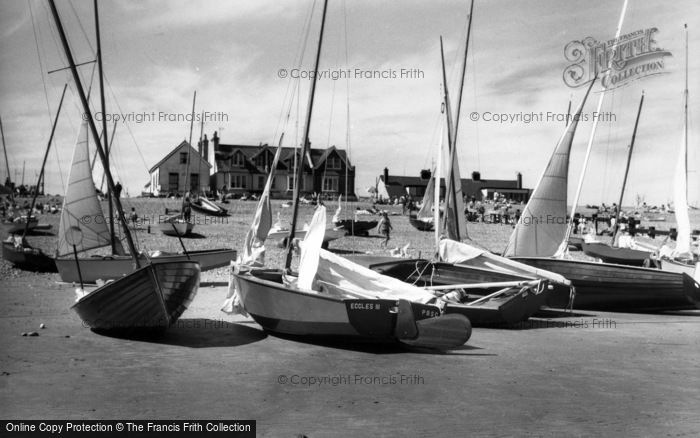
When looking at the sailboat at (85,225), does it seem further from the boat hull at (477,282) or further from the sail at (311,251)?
the sail at (311,251)

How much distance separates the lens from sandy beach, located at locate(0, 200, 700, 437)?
26.2ft

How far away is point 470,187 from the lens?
336ft

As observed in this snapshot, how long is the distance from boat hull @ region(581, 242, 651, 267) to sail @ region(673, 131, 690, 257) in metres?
5.63

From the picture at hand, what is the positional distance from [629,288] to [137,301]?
13.0 metres

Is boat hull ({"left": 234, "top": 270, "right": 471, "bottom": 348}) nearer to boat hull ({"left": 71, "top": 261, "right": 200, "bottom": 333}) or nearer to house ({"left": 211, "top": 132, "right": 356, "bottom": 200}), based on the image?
boat hull ({"left": 71, "top": 261, "right": 200, "bottom": 333})

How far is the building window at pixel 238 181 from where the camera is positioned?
6794 centimetres

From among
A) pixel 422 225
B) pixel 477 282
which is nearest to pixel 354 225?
pixel 422 225

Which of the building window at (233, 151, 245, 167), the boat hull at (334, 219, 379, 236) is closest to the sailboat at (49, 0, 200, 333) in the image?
the boat hull at (334, 219, 379, 236)

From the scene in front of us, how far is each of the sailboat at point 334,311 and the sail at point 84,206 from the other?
8.01 metres

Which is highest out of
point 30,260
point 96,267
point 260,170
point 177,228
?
point 260,170

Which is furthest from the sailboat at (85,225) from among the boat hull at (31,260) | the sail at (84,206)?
the boat hull at (31,260)

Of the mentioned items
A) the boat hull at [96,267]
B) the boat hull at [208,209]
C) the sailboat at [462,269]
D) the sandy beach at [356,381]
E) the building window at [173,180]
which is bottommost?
the sandy beach at [356,381]

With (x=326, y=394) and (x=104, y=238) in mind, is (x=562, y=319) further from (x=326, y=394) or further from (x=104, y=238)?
(x=104, y=238)

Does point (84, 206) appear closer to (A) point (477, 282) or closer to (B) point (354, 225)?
(A) point (477, 282)
